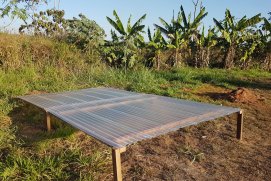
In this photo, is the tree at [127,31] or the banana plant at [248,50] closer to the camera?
the tree at [127,31]

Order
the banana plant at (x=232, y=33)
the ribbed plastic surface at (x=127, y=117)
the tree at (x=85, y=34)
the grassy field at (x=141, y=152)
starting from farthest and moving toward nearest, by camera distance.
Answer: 1. the banana plant at (x=232, y=33)
2. the tree at (x=85, y=34)
3. the grassy field at (x=141, y=152)
4. the ribbed plastic surface at (x=127, y=117)

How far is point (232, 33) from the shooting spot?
472 inches

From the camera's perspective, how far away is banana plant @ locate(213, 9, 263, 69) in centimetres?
1134

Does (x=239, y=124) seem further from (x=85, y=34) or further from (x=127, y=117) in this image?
(x=85, y=34)

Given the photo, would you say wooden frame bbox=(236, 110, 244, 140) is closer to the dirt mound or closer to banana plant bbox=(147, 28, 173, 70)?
the dirt mound

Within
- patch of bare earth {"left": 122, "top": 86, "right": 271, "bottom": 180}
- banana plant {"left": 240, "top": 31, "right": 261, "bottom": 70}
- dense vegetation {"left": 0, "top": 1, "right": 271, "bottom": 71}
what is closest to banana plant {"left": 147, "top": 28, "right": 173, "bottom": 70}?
dense vegetation {"left": 0, "top": 1, "right": 271, "bottom": 71}

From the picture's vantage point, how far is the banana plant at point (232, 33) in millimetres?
11345

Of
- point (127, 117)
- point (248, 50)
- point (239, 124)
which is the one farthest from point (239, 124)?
point (248, 50)

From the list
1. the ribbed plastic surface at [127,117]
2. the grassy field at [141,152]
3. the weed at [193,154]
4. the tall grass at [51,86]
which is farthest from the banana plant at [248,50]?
the weed at [193,154]

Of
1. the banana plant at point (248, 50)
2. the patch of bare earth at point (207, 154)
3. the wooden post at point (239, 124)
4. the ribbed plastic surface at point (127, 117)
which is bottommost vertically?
the patch of bare earth at point (207, 154)

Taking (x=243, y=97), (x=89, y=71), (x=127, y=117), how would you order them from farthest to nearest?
(x=89, y=71) < (x=243, y=97) < (x=127, y=117)

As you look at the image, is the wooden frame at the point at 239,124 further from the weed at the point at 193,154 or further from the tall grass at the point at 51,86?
the tall grass at the point at 51,86

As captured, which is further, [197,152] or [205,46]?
[205,46]

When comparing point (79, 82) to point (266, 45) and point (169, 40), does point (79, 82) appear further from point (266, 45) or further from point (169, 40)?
point (266, 45)
